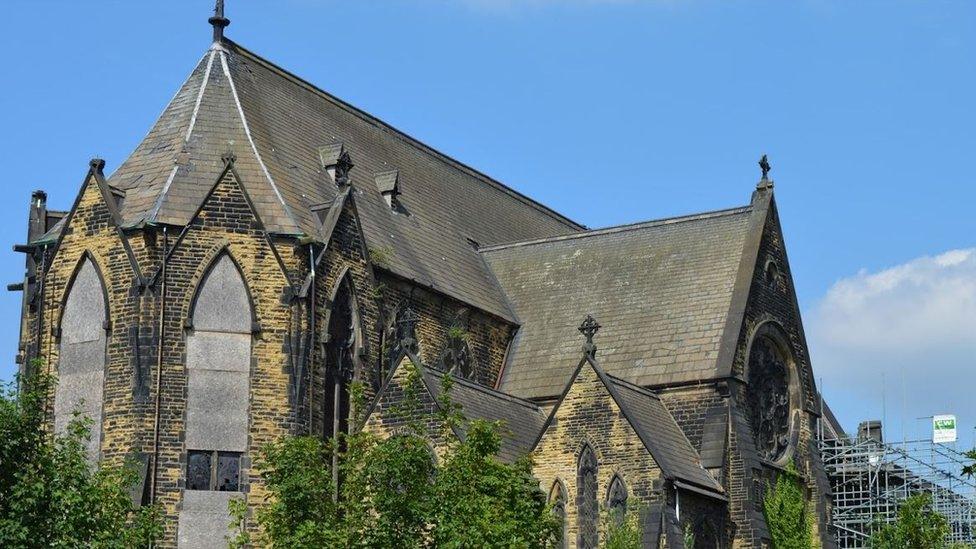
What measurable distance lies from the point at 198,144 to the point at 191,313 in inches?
185

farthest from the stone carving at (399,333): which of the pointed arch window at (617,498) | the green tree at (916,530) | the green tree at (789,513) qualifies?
the green tree at (916,530)

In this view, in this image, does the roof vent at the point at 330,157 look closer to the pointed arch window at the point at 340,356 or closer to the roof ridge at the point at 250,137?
the roof ridge at the point at 250,137

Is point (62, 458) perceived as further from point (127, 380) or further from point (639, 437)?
point (639, 437)

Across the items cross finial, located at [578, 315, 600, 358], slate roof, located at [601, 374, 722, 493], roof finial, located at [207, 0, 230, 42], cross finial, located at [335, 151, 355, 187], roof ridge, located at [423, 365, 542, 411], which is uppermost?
roof finial, located at [207, 0, 230, 42]

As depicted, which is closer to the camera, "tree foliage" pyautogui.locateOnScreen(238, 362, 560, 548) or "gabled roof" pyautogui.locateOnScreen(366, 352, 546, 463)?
"tree foliage" pyautogui.locateOnScreen(238, 362, 560, 548)

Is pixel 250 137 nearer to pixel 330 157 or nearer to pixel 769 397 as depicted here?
pixel 330 157

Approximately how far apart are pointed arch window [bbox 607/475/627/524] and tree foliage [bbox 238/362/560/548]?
249 inches

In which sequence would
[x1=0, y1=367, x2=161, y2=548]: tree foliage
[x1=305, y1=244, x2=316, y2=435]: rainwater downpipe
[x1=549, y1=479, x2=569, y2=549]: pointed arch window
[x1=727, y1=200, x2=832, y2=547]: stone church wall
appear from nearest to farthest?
[x1=0, y1=367, x2=161, y2=548]: tree foliage < [x1=305, y1=244, x2=316, y2=435]: rainwater downpipe < [x1=549, y1=479, x2=569, y2=549]: pointed arch window < [x1=727, y1=200, x2=832, y2=547]: stone church wall

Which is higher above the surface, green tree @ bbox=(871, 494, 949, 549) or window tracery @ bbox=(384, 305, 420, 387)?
window tracery @ bbox=(384, 305, 420, 387)

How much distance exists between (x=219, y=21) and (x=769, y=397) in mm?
17050

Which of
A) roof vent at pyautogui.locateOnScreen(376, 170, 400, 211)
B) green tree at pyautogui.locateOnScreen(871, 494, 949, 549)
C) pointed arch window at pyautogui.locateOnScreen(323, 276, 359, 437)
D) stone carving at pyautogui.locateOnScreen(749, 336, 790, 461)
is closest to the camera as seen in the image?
pointed arch window at pyautogui.locateOnScreen(323, 276, 359, 437)

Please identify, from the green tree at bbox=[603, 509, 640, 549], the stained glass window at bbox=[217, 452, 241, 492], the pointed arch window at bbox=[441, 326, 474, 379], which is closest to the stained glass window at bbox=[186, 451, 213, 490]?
the stained glass window at bbox=[217, 452, 241, 492]

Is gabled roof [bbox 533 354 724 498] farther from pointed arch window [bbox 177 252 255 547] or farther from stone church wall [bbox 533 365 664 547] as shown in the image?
pointed arch window [bbox 177 252 255 547]

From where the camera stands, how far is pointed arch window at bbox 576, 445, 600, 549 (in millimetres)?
38656
